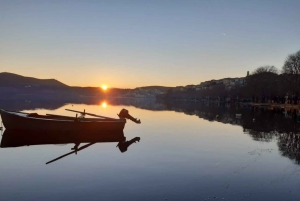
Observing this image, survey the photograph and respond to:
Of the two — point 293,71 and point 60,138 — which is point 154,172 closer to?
point 60,138

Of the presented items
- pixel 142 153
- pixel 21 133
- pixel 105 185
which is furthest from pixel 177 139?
pixel 21 133

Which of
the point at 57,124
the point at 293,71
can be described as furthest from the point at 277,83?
the point at 57,124

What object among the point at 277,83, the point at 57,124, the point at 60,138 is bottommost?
the point at 60,138

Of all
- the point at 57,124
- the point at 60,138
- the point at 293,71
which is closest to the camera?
the point at 60,138

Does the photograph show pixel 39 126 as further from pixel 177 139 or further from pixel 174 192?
pixel 174 192

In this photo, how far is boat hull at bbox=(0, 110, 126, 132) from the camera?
81.9ft

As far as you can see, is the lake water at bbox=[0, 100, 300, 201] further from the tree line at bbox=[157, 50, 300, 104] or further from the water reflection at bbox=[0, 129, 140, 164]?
the tree line at bbox=[157, 50, 300, 104]

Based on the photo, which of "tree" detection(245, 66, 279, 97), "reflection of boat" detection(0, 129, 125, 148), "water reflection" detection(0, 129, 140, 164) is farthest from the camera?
"tree" detection(245, 66, 279, 97)

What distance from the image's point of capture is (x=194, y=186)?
36.5 ft

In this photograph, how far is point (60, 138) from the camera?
76.3 feet

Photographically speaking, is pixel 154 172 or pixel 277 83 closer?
pixel 154 172

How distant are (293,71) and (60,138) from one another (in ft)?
253

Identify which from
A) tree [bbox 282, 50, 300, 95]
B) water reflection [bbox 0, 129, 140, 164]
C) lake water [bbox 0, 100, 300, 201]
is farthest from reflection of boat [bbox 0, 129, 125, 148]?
tree [bbox 282, 50, 300, 95]

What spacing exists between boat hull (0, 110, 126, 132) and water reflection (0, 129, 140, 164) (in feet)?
1.28
